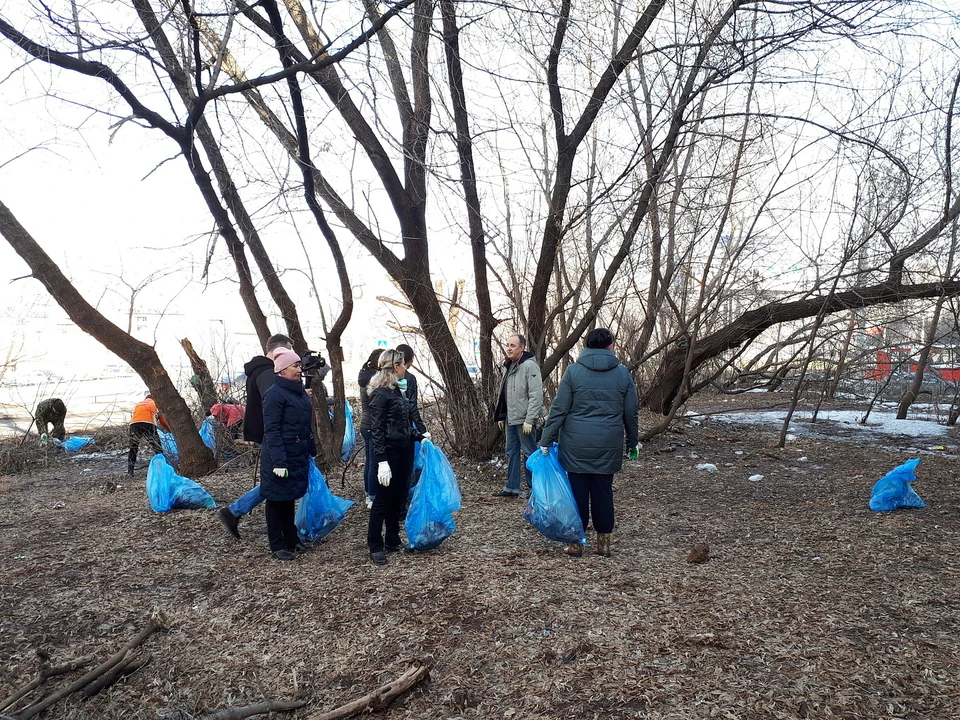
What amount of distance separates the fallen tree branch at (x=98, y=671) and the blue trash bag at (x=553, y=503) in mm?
2206

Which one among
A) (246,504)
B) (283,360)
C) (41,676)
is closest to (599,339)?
(283,360)

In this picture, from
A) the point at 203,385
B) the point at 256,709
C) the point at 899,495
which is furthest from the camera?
the point at 203,385

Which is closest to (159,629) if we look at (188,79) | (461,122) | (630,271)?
(188,79)

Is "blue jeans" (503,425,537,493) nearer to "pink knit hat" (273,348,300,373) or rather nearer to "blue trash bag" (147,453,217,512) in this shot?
"pink knit hat" (273,348,300,373)

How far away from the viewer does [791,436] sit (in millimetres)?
9656

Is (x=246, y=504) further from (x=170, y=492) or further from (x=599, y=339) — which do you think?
(x=599, y=339)

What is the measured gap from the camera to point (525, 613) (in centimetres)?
344

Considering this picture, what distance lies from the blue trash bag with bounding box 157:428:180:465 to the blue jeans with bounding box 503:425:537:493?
4.07 m

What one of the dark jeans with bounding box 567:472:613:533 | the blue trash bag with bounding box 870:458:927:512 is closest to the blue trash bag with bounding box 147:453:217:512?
the dark jeans with bounding box 567:472:613:533

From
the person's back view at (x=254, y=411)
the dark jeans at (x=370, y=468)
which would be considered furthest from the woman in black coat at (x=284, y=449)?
the dark jeans at (x=370, y=468)

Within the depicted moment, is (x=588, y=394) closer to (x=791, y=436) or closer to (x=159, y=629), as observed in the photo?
(x=159, y=629)

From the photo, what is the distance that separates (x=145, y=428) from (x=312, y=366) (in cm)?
379

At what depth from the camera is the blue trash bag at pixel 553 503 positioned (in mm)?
4234

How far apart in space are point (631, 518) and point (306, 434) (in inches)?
104
